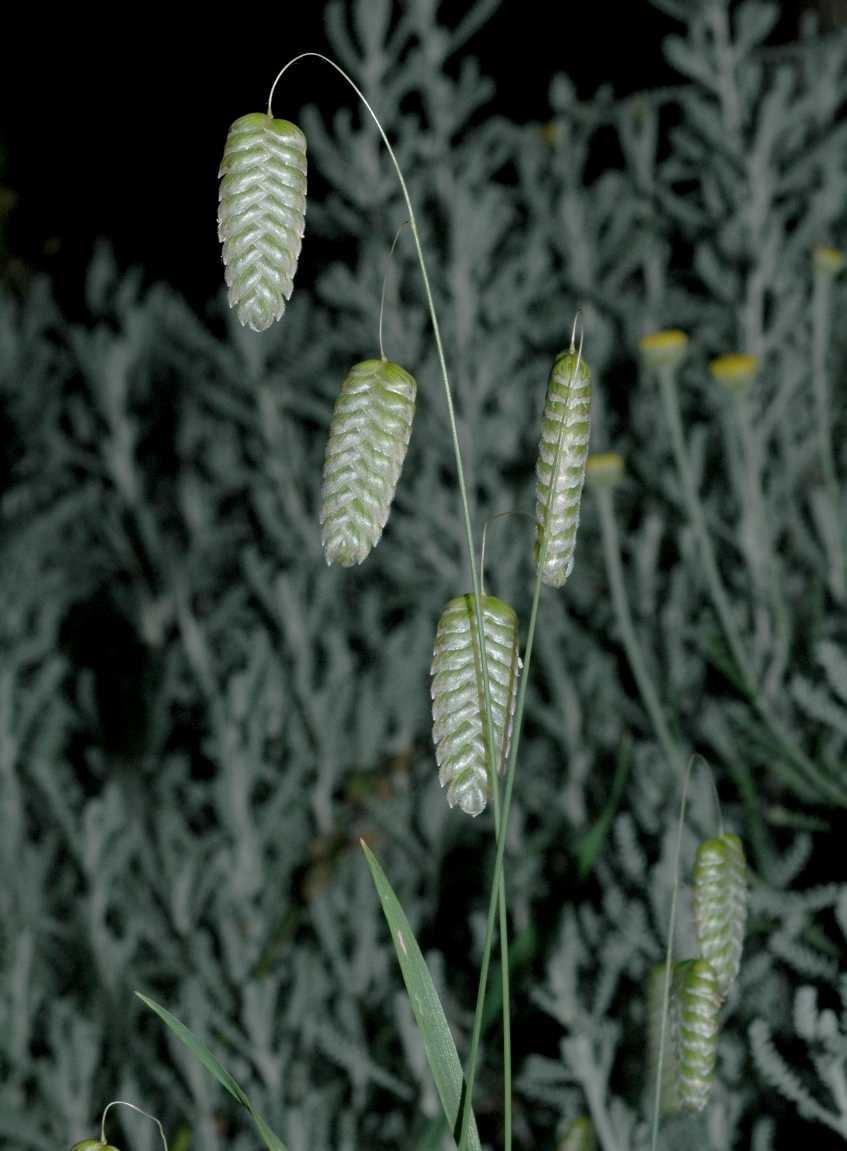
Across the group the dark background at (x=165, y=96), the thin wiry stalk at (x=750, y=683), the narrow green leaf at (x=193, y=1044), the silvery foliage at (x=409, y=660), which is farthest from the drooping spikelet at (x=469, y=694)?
the dark background at (x=165, y=96)

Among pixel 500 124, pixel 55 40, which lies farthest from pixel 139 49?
pixel 500 124

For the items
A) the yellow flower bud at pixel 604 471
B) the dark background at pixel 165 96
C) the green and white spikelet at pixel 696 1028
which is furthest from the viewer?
the dark background at pixel 165 96

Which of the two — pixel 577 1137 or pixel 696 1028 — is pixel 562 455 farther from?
pixel 577 1137

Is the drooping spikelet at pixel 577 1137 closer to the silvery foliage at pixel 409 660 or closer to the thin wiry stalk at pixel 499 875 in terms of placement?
the silvery foliage at pixel 409 660

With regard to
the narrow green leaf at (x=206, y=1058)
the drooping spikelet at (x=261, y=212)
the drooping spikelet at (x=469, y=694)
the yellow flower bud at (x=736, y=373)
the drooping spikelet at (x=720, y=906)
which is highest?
the yellow flower bud at (x=736, y=373)

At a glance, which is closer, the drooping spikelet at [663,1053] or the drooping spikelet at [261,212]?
the drooping spikelet at [261,212]

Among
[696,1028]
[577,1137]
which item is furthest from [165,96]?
[696,1028]
